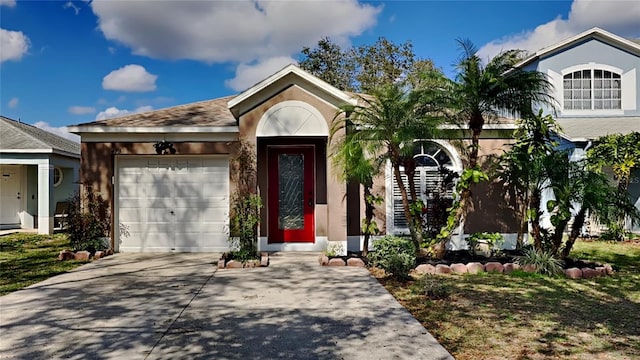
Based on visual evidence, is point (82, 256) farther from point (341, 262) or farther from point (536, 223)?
point (536, 223)

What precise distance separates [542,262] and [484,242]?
5.91 feet

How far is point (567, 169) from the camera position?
8211 mm

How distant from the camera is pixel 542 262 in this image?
7977 mm

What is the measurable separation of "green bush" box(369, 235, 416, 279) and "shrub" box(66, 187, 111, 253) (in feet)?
22.3

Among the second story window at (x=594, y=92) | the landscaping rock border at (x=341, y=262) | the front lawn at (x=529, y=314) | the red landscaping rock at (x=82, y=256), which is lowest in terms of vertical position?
the front lawn at (x=529, y=314)

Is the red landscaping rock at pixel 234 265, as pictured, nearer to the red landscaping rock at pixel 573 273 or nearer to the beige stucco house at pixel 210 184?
the beige stucco house at pixel 210 184

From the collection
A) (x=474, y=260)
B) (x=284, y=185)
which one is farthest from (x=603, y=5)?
(x=284, y=185)

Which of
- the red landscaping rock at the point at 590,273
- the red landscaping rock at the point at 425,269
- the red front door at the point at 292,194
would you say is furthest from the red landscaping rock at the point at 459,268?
the red front door at the point at 292,194

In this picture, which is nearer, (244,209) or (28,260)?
(244,209)

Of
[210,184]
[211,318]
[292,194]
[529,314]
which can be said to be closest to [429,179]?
[292,194]

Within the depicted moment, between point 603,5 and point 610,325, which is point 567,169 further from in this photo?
point 603,5

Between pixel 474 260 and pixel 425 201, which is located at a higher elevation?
pixel 425 201

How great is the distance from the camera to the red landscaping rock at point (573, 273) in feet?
25.3

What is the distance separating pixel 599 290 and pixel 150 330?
7045 mm
